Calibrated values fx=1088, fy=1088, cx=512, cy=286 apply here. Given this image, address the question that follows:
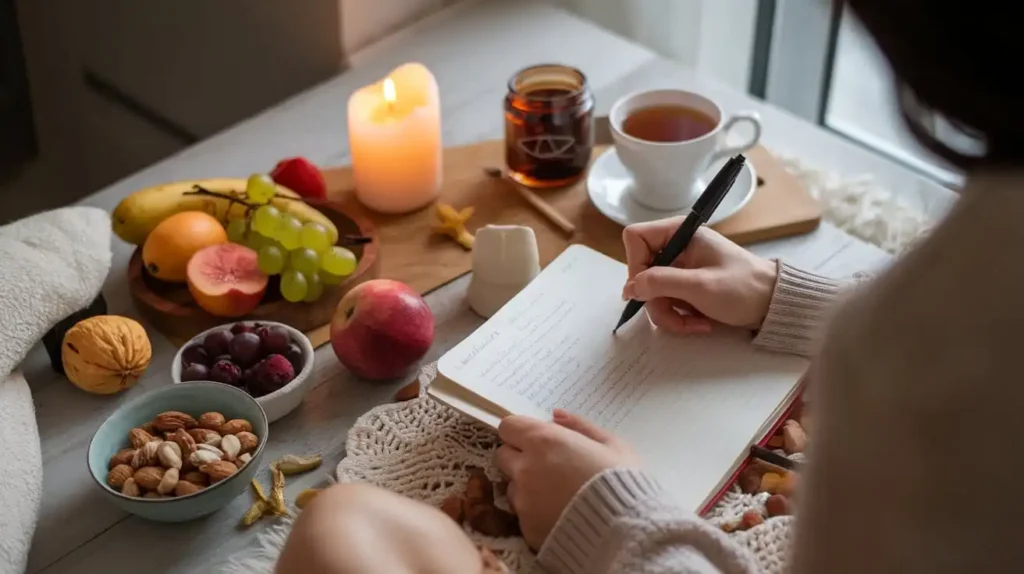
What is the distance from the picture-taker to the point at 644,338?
2.98 ft

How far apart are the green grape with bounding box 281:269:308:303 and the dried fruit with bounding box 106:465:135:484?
230 millimetres

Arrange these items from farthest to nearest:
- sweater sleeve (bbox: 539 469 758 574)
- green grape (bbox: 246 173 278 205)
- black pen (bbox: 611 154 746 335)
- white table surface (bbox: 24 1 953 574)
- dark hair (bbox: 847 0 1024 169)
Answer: green grape (bbox: 246 173 278 205) < black pen (bbox: 611 154 746 335) < white table surface (bbox: 24 1 953 574) < sweater sleeve (bbox: 539 469 758 574) < dark hair (bbox: 847 0 1024 169)

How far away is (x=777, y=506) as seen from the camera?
0.78 meters

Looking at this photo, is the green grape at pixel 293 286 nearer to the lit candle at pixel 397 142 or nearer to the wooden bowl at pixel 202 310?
the wooden bowl at pixel 202 310

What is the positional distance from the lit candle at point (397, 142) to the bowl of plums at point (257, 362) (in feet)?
0.79

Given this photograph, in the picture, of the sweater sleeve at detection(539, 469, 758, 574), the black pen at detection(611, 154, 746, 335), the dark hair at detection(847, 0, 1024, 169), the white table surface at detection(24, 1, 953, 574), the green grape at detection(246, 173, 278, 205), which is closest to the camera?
the dark hair at detection(847, 0, 1024, 169)

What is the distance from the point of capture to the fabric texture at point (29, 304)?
0.76 m

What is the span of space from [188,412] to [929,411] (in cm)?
57

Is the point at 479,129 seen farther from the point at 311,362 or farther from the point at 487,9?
the point at 311,362

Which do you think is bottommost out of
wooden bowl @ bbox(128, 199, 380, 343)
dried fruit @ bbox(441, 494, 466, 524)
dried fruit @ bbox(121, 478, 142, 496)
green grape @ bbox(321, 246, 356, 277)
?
dried fruit @ bbox(441, 494, 466, 524)

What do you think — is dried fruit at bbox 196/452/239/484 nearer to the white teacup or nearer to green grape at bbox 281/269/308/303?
green grape at bbox 281/269/308/303

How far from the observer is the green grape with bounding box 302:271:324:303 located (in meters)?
0.97

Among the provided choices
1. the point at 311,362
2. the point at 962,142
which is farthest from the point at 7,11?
the point at 962,142

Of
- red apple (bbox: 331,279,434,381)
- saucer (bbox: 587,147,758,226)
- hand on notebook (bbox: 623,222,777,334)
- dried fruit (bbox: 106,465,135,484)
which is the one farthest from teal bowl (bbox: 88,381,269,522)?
saucer (bbox: 587,147,758,226)
